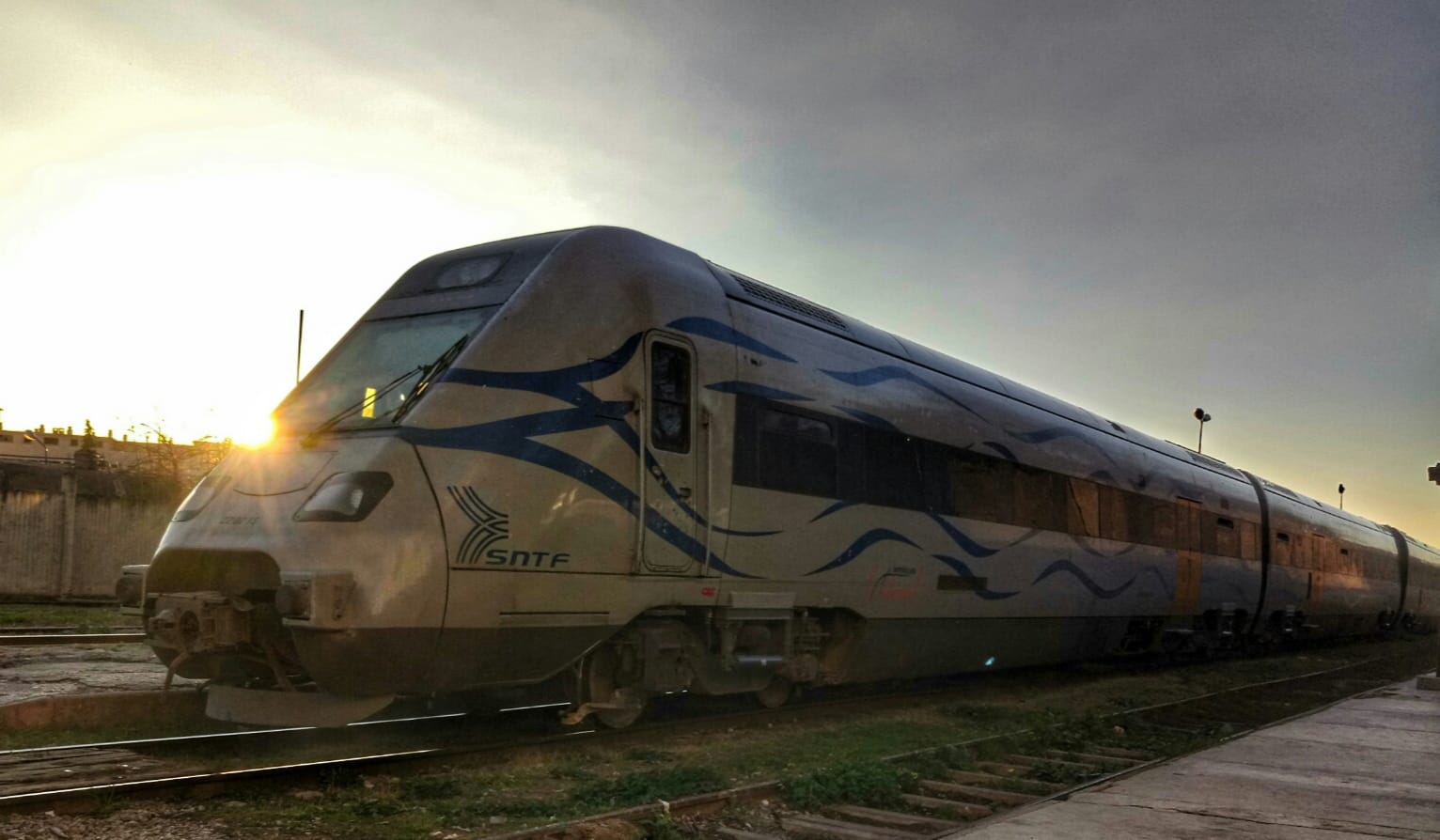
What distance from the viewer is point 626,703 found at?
8.94 meters

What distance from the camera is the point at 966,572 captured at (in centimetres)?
1273

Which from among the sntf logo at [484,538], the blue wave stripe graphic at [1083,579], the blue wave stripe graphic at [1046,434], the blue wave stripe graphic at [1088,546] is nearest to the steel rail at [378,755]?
the sntf logo at [484,538]

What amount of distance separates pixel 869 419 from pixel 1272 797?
504 centimetres

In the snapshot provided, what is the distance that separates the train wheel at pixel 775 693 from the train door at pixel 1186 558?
1059 cm

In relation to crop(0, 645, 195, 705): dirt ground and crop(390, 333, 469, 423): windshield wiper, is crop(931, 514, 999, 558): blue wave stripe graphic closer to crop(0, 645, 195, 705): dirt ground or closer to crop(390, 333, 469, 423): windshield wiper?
crop(390, 333, 469, 423): windshield wiper

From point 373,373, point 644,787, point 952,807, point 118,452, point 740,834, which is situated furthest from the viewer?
point 118,452

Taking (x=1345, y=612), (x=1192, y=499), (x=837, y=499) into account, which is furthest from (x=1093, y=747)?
(x=1345, y=612)

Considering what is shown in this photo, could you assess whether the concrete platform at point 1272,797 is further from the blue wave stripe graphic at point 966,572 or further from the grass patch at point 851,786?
the blue wave stripe graphic at point 966,572

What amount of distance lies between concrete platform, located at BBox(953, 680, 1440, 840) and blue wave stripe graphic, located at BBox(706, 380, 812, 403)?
393 cm

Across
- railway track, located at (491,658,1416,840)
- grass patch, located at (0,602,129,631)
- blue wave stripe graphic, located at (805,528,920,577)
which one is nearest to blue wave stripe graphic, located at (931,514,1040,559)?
blue wave stripe graphic, located at (805,528,920,577)

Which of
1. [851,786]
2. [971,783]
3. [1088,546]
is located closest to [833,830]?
[851,786]

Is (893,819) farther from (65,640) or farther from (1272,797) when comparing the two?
(65,640)

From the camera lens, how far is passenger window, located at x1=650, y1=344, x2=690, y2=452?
8648 mm

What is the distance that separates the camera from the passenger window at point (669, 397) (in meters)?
8.65
